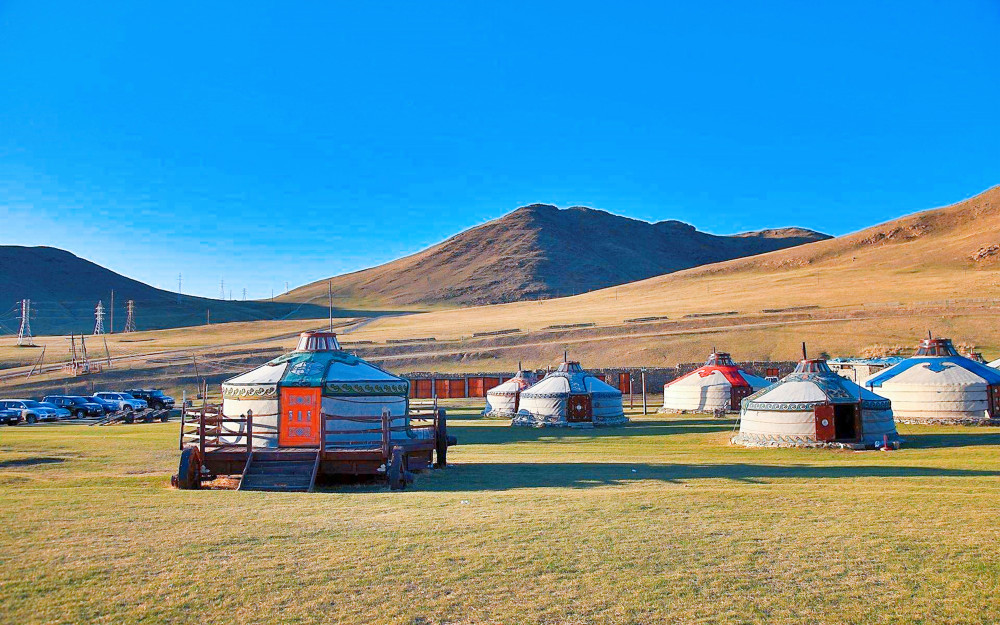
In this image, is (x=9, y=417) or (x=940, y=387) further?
(x=9, y=417)

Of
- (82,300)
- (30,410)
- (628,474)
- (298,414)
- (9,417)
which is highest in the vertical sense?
(82,300)

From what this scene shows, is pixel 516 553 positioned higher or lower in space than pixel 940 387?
lower

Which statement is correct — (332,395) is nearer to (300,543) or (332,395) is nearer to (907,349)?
(300,543)

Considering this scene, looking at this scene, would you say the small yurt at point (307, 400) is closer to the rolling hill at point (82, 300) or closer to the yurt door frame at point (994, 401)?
the yurt door frame at point (994, 401)

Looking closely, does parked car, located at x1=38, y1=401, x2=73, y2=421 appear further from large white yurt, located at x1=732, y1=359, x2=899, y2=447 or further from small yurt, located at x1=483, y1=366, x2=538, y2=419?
large white yurt, located at x1=732, y1=359, x2=899, y2=447

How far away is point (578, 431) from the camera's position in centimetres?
2858

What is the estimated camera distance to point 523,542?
8.34 metres

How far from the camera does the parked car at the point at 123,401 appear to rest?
3934 cm

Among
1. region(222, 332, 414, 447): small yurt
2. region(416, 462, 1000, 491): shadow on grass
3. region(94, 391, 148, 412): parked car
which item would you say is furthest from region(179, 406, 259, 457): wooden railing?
region(94, 391, 148, 412): parked car

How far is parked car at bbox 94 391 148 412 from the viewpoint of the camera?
129 ft

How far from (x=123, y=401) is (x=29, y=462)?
77.1ft

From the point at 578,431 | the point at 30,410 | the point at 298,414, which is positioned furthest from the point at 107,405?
the point at 298,414

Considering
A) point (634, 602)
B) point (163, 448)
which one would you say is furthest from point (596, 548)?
point (163, 448)

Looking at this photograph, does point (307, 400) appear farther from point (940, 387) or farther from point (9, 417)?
point (9, 417)
